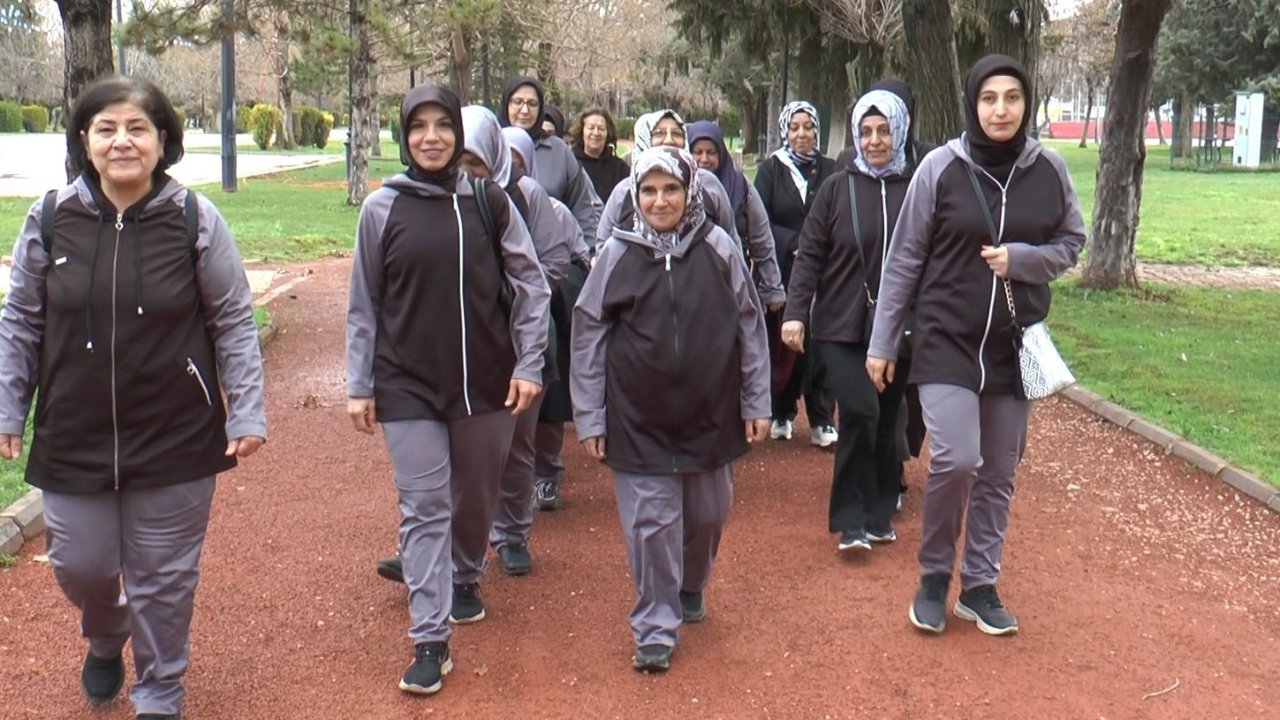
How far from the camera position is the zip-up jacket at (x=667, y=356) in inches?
170

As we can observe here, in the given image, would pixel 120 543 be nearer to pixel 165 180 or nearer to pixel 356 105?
pixel 165 180

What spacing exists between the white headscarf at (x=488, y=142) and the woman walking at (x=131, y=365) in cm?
129

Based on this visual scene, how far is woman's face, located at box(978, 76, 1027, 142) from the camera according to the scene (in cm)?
440

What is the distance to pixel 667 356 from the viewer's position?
4309mm

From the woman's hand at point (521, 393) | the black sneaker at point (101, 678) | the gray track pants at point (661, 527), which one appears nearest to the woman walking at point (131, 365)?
the black sneaker at point (101, 678)

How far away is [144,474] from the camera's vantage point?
3.66m

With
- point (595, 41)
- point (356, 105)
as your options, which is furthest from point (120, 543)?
point (595, 41)

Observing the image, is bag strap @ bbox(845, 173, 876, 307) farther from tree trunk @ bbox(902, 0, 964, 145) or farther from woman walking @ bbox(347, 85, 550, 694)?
Answer: tree trunk @ bbox(902, 0, 964, 145)

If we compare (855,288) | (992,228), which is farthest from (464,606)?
(992,228)

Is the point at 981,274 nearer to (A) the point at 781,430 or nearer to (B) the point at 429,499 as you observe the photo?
(B) the point at 429,499

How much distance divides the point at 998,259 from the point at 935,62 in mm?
6638

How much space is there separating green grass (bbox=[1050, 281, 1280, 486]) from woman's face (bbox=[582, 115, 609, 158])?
148 inches

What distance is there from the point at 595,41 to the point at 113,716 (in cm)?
4185

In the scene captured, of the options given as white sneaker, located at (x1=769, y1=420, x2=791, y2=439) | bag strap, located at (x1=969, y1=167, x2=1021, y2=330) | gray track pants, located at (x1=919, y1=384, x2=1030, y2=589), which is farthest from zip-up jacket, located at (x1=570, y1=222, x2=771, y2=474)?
white sneaker, located at (x1=769, y1=420, x2=791, y2=439)
